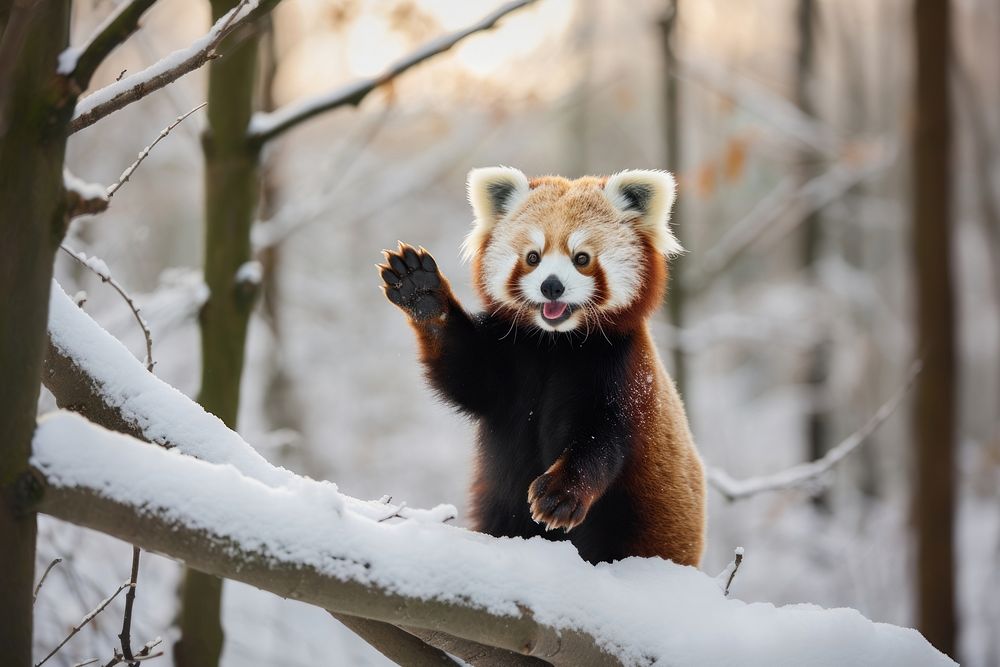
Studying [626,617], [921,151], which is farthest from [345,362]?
[626,617]

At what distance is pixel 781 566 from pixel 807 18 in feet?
25.5

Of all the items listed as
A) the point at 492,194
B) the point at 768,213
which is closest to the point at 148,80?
the point at 492,194

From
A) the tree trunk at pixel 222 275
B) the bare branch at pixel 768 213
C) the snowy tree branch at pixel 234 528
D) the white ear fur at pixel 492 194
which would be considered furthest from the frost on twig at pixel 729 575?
the bare branch at pixel 768 213

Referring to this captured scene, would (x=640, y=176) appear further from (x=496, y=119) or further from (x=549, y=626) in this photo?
(x=496, y=119)

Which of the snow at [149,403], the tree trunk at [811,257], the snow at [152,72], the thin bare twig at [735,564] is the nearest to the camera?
the snow at [152,72]

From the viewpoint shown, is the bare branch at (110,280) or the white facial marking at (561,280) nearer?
Result: the bare branch at (110,280)

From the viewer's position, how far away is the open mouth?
2.62 metres

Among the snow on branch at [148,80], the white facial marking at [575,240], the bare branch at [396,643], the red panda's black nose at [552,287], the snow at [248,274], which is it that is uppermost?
the snow at [248,274]

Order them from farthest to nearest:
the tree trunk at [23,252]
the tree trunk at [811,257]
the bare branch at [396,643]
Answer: the tree trunk at [811,257], the bare branch at [396,643], the tree trunk at [23,252]

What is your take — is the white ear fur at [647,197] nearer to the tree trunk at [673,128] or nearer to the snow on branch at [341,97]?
the snow on branch at [341,97]

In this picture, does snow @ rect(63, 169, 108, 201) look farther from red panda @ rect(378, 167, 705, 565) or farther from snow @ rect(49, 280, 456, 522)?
red panda @ rect(378, 167, 705, 565)

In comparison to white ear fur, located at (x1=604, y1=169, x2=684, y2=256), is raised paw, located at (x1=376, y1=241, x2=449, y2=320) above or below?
below

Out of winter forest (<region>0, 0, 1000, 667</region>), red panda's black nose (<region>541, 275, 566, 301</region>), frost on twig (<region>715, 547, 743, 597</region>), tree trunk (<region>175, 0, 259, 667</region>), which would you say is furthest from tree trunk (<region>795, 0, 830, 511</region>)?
frost on twig (<region>715, 547, 743, 597</region>)

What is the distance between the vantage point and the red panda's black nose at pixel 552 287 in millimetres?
2576
